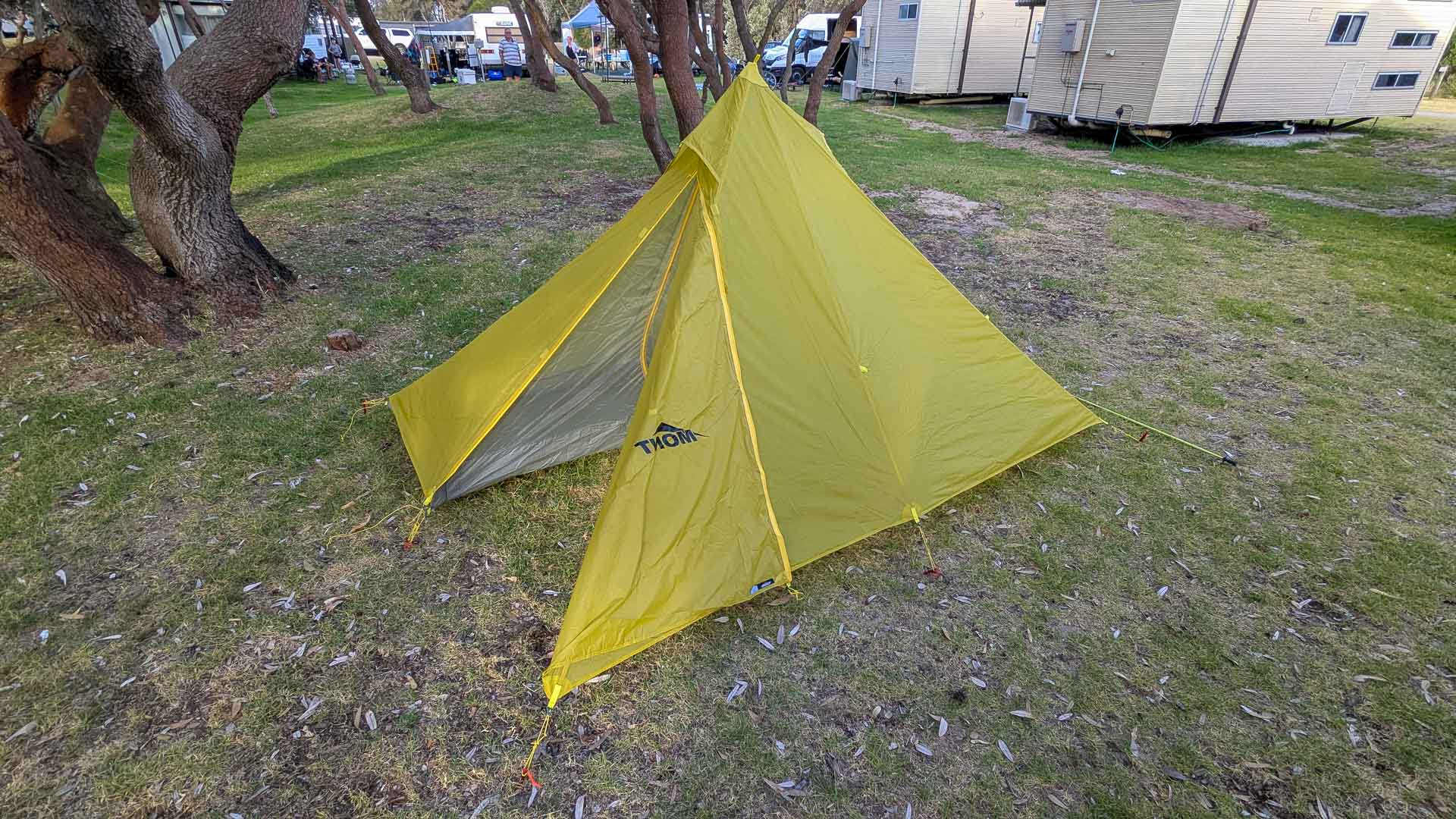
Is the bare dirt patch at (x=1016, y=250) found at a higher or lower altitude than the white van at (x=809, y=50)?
lower

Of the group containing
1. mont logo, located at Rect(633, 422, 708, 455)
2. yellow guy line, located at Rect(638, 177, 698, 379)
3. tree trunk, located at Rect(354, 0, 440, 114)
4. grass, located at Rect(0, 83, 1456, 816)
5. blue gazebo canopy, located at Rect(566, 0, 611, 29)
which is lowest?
grass, located at Rect(0, 83, 1456, 816)

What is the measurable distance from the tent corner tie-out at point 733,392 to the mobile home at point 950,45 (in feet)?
69.7

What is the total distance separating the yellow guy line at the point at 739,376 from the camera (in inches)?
126

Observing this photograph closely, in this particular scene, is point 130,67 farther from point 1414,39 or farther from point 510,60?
point 510,60

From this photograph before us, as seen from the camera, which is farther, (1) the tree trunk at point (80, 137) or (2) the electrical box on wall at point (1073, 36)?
(2) the electrical box on wall at point (1073, 36)

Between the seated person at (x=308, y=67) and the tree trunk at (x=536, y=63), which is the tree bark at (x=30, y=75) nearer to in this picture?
the tree trunk at (x=536, y=63)

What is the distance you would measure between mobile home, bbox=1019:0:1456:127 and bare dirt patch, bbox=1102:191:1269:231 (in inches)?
189

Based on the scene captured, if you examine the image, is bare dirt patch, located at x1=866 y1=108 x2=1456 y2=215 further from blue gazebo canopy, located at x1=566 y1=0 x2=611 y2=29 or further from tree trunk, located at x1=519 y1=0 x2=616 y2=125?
blue gazebo canopy, located at x1=566 y1=0 x2=611 y2=29

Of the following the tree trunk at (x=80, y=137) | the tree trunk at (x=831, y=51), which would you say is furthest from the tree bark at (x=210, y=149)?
the tree trunk at (x=831, y=51)

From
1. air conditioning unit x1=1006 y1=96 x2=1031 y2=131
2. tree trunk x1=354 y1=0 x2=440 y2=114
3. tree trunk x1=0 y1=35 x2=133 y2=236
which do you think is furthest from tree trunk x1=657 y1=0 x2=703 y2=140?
air conditioning unit x1=1006 y1=96 x2=1031 y2=131

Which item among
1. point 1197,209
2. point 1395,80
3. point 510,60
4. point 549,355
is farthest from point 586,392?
point 510,60

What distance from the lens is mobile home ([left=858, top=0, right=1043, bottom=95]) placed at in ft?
70.6

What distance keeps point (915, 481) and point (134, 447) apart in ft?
16.2

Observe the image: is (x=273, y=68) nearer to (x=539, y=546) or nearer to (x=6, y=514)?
(x=6, y=514)
